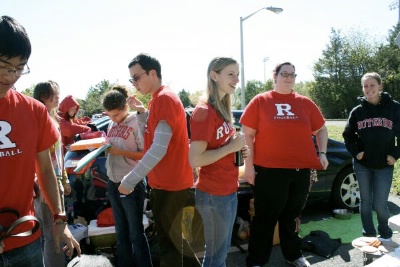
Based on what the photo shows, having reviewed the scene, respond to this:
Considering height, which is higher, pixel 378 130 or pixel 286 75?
pixel 286 75

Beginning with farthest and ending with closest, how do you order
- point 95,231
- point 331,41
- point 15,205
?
point 331,41 → point 95,231 → point 15,205

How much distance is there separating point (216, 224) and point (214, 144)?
55 centimetres

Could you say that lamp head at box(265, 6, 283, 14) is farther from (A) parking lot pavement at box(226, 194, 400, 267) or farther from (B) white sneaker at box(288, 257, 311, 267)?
(B) white sneaker at box(288, 257, 311, 267)

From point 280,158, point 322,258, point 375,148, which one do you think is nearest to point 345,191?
point 375,148

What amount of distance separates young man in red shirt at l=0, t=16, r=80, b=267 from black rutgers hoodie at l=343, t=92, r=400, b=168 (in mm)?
3303

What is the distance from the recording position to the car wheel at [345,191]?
524 centimetres

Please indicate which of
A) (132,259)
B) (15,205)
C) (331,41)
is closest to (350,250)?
(132,259)

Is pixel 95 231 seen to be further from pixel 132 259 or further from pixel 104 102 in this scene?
pixel 104 102

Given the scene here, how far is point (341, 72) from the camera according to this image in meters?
48.3

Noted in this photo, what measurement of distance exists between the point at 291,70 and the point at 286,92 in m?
0.21

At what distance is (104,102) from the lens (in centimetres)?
322

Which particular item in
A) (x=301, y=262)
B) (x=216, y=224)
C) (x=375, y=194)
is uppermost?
(x=216, y=224)

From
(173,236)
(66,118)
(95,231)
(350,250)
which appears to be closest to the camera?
(173,236)

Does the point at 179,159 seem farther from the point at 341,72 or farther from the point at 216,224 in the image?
the point at 341,72
